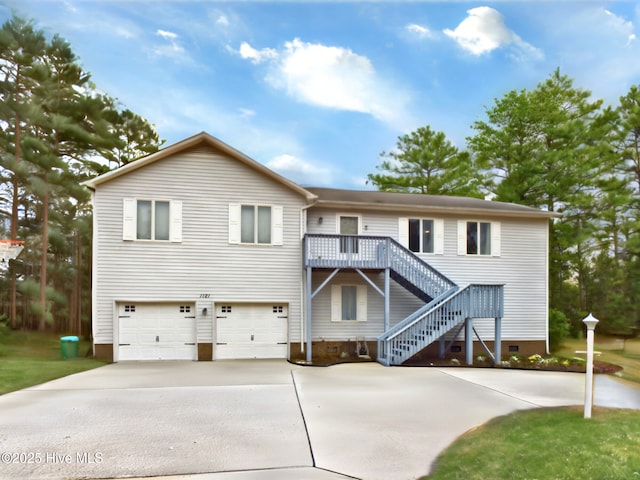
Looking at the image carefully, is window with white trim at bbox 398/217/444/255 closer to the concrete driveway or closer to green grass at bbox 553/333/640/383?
the concrete driveway

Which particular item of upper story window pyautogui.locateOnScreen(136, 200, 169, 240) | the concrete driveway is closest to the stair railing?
the concrete driveway

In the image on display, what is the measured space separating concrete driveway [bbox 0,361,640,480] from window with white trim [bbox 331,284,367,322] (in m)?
Answer: 3.64

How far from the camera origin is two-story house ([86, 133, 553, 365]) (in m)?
11.8

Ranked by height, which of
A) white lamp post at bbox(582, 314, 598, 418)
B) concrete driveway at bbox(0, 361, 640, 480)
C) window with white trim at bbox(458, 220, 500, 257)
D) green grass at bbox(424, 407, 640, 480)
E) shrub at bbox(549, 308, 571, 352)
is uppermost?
window with white trim at bbox(458, 220, 500, 257)

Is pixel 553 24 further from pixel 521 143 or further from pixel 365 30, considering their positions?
pixel 365 30

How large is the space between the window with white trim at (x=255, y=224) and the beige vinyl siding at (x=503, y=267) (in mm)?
1398

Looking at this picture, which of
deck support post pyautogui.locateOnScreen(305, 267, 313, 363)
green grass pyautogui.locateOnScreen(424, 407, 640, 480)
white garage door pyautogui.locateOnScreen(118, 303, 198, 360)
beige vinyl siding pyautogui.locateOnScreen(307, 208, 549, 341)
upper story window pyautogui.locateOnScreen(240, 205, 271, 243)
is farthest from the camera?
beige vinyl siding pyautogui.locateOnScreen(307, 208, 549, 341)

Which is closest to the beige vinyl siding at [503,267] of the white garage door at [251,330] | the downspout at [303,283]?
the downspout at [303,283]

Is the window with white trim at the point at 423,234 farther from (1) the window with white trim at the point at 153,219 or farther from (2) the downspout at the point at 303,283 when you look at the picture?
(1) the window with white trim at the point at 153,219

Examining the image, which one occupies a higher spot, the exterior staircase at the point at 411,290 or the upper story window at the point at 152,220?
the upper story window at the point at 152,220

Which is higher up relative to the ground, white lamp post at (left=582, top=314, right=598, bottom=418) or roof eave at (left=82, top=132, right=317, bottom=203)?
roof eave at (left=82, top=132, right=317, bottom=203)

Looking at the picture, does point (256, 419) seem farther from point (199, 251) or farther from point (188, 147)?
point (188, 147)

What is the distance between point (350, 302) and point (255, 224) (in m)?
4.55

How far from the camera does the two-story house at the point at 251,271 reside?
11.8 metres
